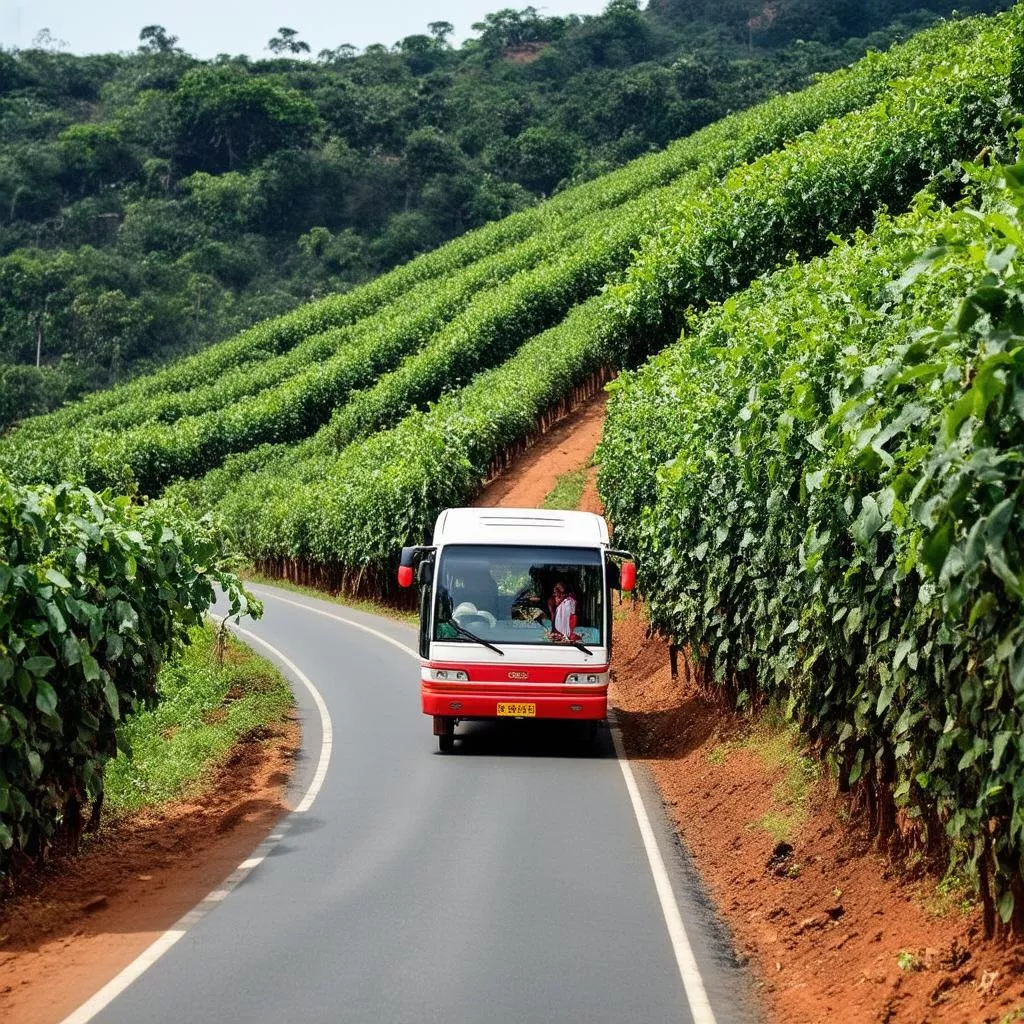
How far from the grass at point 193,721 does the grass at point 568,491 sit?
14.7 metres

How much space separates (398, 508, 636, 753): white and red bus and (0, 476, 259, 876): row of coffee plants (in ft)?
17.0

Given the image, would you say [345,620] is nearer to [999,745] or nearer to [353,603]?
[353,603]

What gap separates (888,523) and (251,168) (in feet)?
419

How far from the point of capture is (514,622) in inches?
757

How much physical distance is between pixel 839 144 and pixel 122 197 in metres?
95.7

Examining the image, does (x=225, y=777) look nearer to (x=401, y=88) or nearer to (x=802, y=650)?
(x=802, y=650)

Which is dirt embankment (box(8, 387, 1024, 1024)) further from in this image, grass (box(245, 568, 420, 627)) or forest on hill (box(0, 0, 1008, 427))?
forest on hill (box(0, 0, 1008, 427))

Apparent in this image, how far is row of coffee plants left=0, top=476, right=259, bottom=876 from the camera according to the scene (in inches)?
415

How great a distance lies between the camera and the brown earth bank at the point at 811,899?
326 inches

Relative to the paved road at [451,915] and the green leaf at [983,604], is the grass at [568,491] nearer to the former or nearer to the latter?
the paved road at [451,915]

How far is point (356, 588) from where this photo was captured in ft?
163

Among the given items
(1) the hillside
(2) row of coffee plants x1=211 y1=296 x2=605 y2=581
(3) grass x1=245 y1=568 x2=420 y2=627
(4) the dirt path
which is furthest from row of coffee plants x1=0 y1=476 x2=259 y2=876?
(4) the dirt path

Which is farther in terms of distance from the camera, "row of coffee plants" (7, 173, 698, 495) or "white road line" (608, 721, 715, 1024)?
"row of coffee plants" (7, 173, 698, 495)

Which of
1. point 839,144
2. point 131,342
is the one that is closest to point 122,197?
point 131,342
